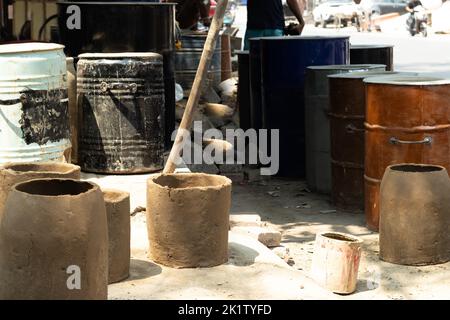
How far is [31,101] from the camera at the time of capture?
21.0 feet

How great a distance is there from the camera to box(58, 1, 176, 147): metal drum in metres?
7.55

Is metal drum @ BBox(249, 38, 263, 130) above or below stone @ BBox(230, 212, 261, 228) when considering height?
above

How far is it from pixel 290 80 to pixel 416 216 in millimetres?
3067

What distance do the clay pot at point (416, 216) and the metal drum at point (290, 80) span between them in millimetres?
2745

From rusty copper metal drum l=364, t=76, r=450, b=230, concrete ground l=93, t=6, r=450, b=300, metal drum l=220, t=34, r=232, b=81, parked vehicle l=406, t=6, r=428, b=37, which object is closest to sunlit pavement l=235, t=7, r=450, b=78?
parked vehicle l=406, t=6, r=428, b=37

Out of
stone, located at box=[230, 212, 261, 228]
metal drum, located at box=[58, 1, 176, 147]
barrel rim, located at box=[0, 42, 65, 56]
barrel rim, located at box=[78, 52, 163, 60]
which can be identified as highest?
metal drum, located at box=[58, 1, 176, 147]

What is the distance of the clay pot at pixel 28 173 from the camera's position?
5.13m

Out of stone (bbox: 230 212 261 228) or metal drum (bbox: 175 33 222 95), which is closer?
stone (bbox: 230 212 261 228)

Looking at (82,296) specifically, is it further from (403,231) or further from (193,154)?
(193,154)

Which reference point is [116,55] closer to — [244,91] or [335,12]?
[244,91]

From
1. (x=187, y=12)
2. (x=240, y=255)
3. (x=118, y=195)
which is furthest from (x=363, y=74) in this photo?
(x=187, y=12)

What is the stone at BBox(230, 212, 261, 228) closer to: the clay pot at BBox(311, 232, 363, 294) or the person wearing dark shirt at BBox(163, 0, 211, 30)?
the clay pot at BBox(311, 232, 363, 294)

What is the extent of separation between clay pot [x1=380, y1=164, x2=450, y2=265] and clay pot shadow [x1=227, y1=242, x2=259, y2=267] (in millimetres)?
1243

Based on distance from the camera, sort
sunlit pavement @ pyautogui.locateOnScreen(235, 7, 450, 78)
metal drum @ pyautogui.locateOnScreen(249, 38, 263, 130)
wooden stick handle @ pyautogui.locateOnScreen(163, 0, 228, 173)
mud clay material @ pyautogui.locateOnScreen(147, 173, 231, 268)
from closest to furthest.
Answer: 1. mud clay material @ pyautogui.locateOnScreen(147, 173, 231, 268)
2. wooden stick handle @ pyautogui.locateOnScreen(163, 0, 228, 173)
3. metal drum @ pyautogui.locateOnScreen(249, 38, 263, 130)
4. sunlit pavement @ pyautogui.locateOnScreen(235, 7, 450, 78)
